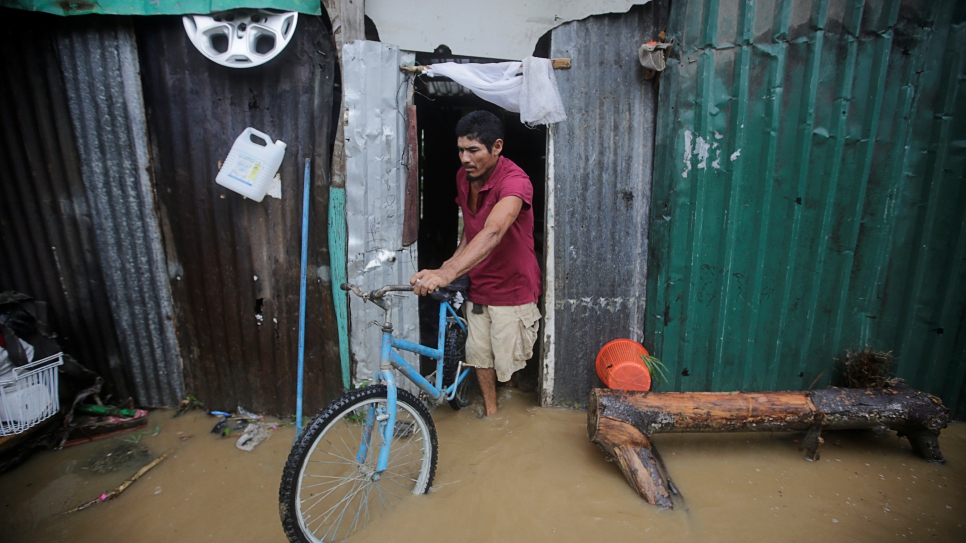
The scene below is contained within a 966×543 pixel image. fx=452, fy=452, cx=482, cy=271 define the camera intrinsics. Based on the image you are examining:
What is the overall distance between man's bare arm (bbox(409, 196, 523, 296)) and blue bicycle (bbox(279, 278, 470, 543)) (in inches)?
4.4

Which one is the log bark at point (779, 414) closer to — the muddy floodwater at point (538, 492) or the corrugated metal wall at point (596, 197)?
the muddy floodwater at point (538, 492)

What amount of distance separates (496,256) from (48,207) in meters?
3.22

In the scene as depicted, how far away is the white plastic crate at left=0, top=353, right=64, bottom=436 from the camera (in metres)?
2.76

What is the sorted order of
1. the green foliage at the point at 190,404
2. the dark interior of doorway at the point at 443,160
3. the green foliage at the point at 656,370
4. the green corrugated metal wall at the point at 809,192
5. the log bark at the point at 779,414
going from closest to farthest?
the log bark at the point at 779,414
the green corrugated metal wall at the point at 809,192
the green foliage at the point at 656,370
the green foliage at the point at 190,404
the dark interior of doorway at the point at 443,160

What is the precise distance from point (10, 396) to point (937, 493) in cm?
548

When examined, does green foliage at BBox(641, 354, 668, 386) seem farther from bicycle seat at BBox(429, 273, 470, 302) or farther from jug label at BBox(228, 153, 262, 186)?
jug label at BBox(228, 153, 262, 186)

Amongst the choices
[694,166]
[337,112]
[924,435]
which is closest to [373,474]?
[337,112]

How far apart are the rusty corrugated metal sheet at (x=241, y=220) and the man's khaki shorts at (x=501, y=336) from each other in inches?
40.5

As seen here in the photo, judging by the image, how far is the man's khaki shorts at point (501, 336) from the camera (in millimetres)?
3205

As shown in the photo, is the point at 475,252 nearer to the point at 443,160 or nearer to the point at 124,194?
the point at 124,194

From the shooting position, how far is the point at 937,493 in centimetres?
255

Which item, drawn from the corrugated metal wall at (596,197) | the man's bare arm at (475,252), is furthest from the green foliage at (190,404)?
the corrugated metal wall at (596,197)

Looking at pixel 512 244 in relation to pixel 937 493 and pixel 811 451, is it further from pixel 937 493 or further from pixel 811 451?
pixel 937 493

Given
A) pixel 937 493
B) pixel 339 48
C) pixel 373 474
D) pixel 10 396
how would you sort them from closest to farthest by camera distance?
1. pixel 373 474
2. pixel 937 493
3. pixel 10 396
4. pixel 339 48
